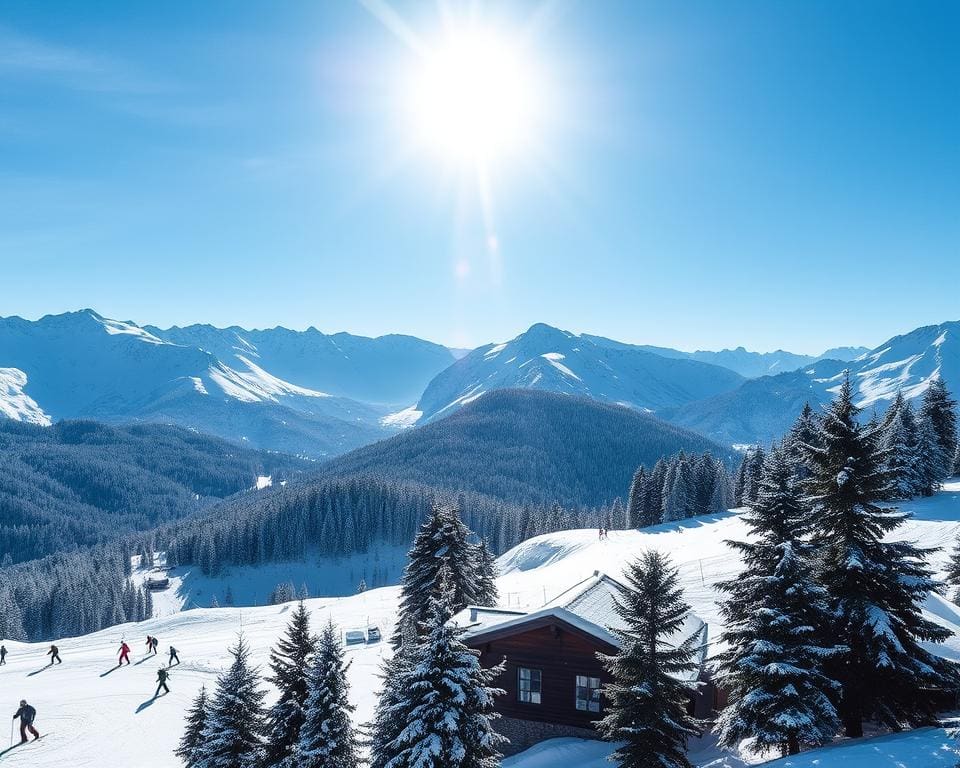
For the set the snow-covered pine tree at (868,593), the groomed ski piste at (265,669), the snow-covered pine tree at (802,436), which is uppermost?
the snow-covered pine tree at (802,436)

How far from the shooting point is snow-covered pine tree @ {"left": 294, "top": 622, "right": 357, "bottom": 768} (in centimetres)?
1575

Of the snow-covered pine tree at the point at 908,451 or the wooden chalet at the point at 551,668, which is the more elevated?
the snow-covered pine tree at the point at 908,451

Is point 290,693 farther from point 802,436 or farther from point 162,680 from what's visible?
point 802,436

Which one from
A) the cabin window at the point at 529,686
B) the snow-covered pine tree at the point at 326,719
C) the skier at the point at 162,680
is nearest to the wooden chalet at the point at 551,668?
the cabin window at the point at 529,686

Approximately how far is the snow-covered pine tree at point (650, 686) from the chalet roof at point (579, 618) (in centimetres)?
433

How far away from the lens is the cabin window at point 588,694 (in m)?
22.1

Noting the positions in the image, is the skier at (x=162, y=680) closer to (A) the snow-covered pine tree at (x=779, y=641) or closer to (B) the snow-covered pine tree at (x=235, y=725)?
(B) the snow-covered pine tree at (x=235, y=725)

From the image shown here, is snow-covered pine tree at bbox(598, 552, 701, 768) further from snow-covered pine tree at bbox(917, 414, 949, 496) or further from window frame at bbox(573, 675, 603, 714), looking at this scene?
snow-covered pine tree at bbox(917, 414, 949, 496)

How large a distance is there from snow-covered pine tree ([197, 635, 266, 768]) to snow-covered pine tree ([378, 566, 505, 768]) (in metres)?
5.13

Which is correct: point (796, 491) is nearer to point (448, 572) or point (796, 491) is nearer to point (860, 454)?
point (860, 454)

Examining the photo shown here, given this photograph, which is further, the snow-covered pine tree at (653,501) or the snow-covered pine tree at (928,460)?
the snow-covered pine tree at (653,501)

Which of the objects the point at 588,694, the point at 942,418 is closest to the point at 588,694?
the point at 588,694

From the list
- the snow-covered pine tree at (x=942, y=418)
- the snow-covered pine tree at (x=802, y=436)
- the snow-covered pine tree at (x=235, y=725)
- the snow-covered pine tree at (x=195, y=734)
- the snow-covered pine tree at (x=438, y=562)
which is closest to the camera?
the snow-covered pine tree at (x=235, y=725)

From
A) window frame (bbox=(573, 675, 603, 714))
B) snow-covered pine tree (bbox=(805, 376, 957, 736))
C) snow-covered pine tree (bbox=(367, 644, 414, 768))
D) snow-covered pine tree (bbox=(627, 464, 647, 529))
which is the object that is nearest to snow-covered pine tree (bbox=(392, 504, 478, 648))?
window frame (bbox=(573, 675, 603, 714))
